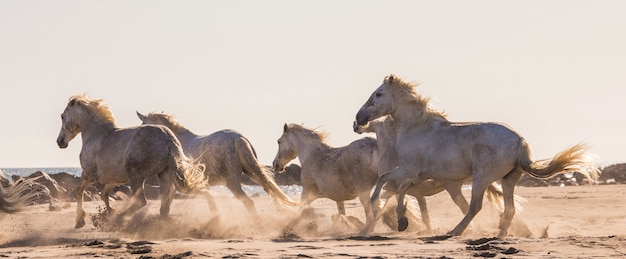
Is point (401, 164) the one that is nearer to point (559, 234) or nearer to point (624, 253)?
point (559, 234)

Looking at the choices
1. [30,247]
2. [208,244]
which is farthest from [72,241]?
[208,244]

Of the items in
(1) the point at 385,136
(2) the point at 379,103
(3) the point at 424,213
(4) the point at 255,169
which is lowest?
(3) the point at 424,213

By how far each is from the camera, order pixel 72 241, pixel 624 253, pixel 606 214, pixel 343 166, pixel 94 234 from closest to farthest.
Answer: pixel 624 253 < pixel 72 241 < pixel 94 234 < pixel 343 166 < pixel 606 214

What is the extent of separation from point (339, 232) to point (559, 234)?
294cm

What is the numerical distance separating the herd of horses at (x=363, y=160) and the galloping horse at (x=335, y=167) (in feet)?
0.05

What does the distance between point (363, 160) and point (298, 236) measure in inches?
75.4

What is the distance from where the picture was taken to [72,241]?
498 inches

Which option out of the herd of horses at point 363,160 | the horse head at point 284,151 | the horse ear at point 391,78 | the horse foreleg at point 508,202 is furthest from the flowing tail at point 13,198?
the horse foreleg at point 508,202

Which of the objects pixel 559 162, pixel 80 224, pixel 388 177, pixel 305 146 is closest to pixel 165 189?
pixel 80 224

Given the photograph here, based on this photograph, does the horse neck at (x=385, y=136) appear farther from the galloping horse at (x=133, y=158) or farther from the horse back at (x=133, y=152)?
the horse back at (x=133, y=152)

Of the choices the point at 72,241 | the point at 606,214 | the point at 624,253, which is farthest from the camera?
the point at 606,214

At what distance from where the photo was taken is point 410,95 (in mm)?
13352

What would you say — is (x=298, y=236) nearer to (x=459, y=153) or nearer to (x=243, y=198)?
(x=459, y=153)

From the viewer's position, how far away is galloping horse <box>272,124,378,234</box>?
595 inches
